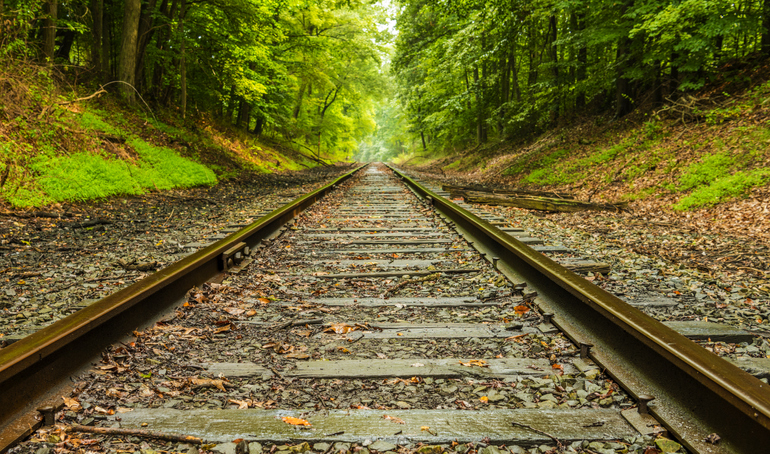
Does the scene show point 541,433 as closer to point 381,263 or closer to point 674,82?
point 381,263

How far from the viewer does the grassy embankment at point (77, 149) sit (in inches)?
236

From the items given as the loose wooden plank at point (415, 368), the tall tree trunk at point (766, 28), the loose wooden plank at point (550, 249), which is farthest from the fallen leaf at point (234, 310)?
the tall tree trunk at point (766, 28)

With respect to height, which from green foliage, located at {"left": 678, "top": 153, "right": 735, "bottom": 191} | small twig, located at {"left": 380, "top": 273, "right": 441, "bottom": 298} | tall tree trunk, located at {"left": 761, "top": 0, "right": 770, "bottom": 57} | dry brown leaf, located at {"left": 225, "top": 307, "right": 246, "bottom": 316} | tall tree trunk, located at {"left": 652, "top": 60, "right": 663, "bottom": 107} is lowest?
dry brown leaf, located at {"left": 225, "top": 307, "right": 246, "bottom": 316}

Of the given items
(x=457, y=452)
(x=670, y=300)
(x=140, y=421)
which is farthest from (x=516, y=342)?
(x=140, y=421)

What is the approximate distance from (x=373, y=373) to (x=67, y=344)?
1239mm

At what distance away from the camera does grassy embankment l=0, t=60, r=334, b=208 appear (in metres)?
5.98

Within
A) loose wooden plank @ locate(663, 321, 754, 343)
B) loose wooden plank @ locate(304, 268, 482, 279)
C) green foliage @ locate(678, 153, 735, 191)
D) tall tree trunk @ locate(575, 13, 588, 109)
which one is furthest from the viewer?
tall tree trunk @ locate(575, 13, 588, 109)

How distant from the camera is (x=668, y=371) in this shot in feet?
4.91

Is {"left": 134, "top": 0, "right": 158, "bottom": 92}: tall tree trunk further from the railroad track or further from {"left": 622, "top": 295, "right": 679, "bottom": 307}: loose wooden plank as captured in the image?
{"left": 622, "top": 295, "right": 679, "bottom": 307}: loose wooden plank

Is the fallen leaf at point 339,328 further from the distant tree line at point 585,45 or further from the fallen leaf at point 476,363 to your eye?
the distant tree line at point 585,45

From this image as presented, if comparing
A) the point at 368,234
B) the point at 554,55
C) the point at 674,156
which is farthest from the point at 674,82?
the point at 368,234

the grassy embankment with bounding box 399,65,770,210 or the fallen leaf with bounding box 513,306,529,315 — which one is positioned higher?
the grassy embankment with bounding box 399,65,770,210

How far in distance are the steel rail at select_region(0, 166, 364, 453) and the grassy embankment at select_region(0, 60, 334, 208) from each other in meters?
4.48

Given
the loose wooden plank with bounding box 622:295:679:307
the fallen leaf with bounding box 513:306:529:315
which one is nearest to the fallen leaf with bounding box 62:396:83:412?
the fallen leaf with bounding box 513:306:529:315
